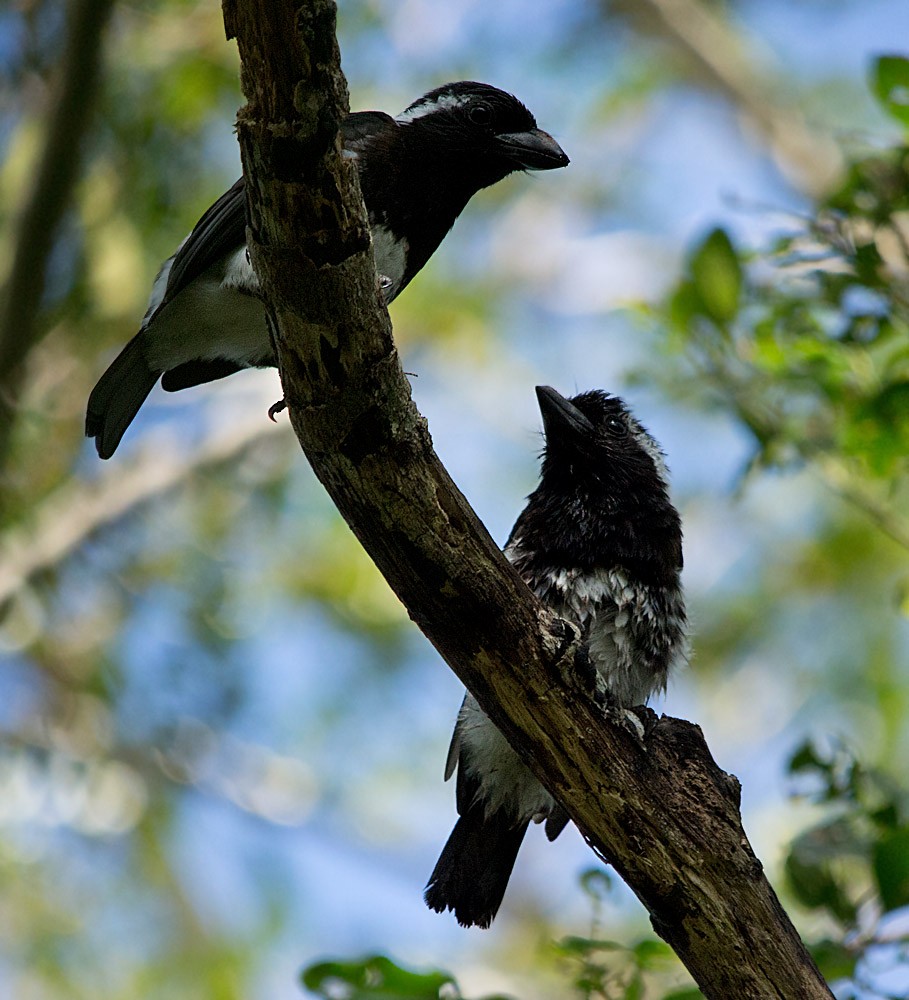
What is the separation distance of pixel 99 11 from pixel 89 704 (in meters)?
5.03

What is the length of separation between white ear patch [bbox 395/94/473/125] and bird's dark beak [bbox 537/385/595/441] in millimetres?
888

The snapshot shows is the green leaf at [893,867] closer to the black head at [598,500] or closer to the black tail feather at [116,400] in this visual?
the black head at [598,500]

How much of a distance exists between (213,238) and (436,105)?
90 cm

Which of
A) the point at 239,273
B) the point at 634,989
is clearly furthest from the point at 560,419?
the point at 634,989

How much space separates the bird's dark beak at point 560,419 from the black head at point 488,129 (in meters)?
0.68

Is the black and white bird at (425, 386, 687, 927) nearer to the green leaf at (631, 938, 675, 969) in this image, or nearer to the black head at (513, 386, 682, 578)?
the black head at (513, 386, 682, 578)

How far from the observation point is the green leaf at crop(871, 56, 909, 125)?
326cm

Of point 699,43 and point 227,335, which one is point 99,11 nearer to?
point 227,335

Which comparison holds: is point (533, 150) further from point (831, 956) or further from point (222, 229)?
point (831, 956)

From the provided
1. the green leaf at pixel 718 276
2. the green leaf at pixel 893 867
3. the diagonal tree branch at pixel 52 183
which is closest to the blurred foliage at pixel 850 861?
the green leaf at pixel 893 867

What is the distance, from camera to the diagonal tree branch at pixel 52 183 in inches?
190

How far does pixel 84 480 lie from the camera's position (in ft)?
25.6

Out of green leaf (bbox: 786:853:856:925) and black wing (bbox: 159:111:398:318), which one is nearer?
green leaf (bbox: 786:853:856:925)

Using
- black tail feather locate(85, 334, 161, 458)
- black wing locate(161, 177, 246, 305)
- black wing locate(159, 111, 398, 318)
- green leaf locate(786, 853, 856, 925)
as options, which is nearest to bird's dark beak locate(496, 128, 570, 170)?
black wing locate(159, 111, 398, 318)
